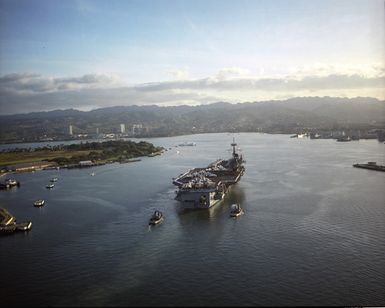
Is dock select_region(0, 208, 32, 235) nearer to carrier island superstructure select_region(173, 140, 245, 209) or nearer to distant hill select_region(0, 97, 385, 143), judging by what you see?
carrier island superstructure select_region(173, 140, 245, 209)

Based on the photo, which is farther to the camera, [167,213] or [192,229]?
[167,213]

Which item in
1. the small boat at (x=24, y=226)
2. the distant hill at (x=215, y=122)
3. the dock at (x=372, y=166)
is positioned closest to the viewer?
the small boat at (x=24, y=226)

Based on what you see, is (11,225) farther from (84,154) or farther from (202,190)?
(84,154)

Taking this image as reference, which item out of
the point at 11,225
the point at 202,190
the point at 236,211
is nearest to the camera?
the point at 11,225

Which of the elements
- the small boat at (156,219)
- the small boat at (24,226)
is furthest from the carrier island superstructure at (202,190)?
the small boat at (24,226)

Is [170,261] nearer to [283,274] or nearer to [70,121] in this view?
[283,274]

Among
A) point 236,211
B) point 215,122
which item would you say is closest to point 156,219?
point 236,211

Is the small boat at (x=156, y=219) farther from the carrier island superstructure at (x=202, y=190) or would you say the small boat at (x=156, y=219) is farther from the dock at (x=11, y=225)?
the dock at (x=11, y=225)

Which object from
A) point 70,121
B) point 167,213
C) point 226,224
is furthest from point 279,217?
point 70,121
